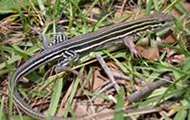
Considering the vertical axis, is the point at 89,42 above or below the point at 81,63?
above

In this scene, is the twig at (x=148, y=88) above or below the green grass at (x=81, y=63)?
below

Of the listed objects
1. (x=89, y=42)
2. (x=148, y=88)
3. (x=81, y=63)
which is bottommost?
(x=148, y=88)

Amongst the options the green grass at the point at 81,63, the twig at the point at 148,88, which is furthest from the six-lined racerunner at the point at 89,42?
the twig at the point at 148,88

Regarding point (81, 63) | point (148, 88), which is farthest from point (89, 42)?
point (148, 88)

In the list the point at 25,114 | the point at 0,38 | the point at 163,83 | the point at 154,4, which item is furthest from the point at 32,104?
the point at 154,4

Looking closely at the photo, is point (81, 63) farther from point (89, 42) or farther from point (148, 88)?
point (148, 88)

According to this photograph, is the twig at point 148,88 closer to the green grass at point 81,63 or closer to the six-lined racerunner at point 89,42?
the green grass at point 81,63

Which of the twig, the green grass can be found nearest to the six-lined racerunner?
the green grass
